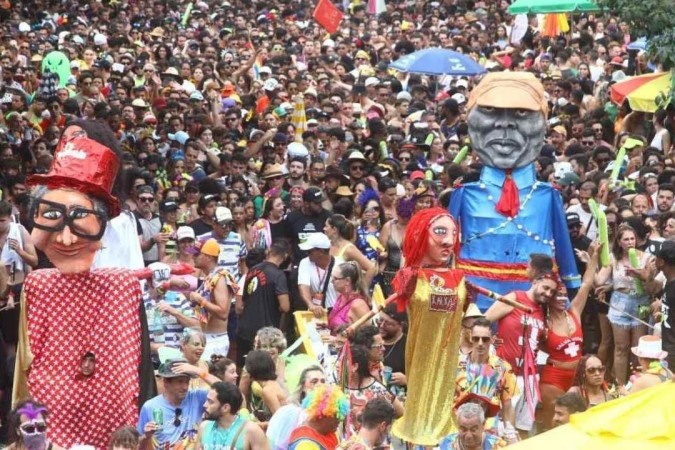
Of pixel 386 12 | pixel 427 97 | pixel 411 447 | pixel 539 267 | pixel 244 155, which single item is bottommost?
pixel 411 447

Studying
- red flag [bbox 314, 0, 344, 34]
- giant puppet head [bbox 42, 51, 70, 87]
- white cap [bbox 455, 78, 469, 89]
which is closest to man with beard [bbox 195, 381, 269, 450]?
giant puppet head [bbox 42, 51, 70, 87]

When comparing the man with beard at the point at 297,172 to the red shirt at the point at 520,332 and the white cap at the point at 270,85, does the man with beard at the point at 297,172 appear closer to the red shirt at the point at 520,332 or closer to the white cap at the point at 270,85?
the red shirt at the point at 520,332

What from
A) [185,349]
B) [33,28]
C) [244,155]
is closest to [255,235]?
[244,155]

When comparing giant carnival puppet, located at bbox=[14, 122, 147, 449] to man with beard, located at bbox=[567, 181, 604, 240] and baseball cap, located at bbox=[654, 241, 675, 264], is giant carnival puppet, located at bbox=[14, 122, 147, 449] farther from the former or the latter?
man with beard, located at bbox=[567, 181, 604, 240]

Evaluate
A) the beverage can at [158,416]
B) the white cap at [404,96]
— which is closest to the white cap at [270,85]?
the white cap at [404,96]

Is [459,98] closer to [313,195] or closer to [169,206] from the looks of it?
[313,195]

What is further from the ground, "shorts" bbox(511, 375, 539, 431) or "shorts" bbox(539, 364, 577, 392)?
"shorts" bbox(539, 364, 577, 392)

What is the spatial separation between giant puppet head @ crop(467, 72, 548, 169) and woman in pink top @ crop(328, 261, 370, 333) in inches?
57.3

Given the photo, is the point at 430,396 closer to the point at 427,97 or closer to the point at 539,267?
the point at 539,267

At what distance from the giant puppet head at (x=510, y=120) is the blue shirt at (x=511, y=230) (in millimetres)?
255

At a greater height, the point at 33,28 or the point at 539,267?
the point at 33,28

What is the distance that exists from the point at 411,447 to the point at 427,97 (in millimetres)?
13115

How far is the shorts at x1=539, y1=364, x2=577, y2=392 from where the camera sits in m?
11.9

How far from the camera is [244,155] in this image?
1775 cm
